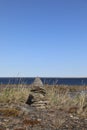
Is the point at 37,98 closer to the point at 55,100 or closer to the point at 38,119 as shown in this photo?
the point at 55,100

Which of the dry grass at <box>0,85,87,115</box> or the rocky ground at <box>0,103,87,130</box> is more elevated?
the dry grass at <box>0,85,87,115</box>

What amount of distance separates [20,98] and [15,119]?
5.77m

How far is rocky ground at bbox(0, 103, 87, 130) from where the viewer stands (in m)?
12.7

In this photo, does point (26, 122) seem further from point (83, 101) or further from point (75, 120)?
point (83, 101)

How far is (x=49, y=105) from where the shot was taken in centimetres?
1756

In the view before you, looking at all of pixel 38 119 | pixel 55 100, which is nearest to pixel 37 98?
pixel 55 100

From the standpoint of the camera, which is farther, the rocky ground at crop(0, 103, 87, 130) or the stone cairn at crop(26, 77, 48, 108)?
the stone cairn at crop(26, 77, 48, 108)

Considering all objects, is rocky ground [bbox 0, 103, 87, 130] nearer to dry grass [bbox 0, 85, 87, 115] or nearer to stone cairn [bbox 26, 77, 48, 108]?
stone cairn [bbox 26, 77, 48, 108]

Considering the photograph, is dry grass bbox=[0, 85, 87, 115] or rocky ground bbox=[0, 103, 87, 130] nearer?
rocky ground bbox=[0, 103, 87, 130]

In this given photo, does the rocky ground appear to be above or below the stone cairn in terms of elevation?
below

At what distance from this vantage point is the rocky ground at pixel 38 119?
1270 centimetres

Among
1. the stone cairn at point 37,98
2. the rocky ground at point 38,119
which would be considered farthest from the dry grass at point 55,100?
the rocky ground at point 38,119


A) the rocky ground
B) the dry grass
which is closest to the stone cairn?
the dry grass

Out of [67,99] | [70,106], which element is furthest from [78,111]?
[67,99]
